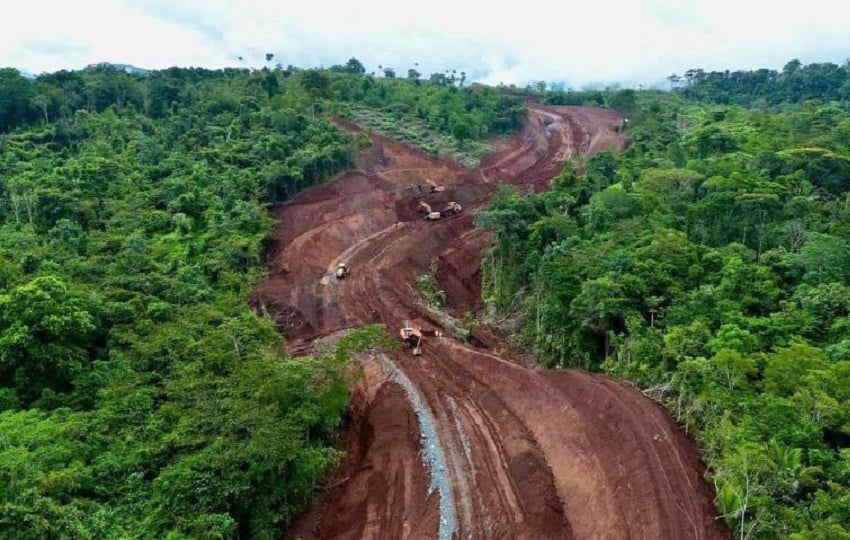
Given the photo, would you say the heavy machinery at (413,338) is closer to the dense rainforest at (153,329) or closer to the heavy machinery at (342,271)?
the dense rainforest at (153,329)

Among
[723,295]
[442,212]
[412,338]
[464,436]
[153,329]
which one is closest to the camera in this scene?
[723,295]

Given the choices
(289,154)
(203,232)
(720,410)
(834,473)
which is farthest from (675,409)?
(289,154)

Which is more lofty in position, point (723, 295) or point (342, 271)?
point (723, 295)

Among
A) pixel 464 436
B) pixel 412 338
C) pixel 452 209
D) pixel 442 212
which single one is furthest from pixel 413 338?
pixel 452 209

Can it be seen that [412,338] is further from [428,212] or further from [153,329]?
[428,212]

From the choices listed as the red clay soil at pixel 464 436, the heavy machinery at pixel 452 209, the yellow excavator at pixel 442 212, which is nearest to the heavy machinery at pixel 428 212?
the yellow excavator at pixel 442 212

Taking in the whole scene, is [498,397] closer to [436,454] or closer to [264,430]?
[436,454]

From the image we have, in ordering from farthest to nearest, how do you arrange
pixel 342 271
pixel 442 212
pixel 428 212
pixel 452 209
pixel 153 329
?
pixel 452 209
pixel 442 212
pixel 428 212
pixel 342 271
pixel 153 329
